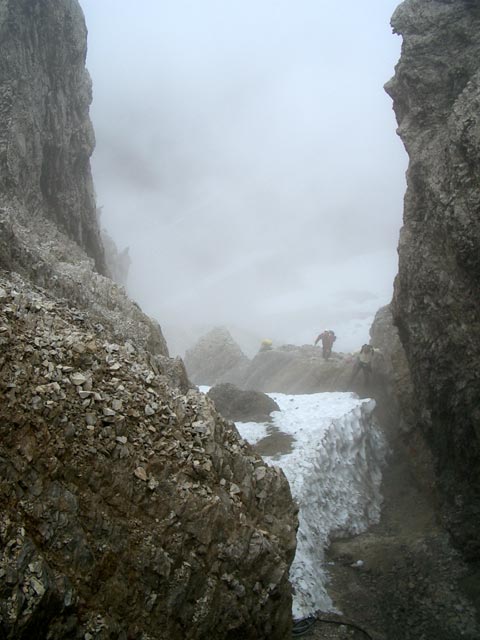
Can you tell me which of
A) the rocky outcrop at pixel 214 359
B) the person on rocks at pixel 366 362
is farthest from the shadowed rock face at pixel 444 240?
the rocky outcrop at pixel 214 359

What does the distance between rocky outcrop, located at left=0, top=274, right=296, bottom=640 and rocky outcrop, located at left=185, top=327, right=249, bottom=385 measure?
4348 centimetres

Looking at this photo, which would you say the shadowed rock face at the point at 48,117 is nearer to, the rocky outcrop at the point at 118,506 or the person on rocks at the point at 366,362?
the rocky outcrop at the point at 118,506

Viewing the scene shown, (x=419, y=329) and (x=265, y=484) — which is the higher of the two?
(x=419, y=329)

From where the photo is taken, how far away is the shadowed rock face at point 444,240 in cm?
1795

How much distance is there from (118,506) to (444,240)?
16723 millimetres

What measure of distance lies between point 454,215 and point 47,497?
17.1m

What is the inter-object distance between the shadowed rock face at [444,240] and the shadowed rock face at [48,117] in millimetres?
18658

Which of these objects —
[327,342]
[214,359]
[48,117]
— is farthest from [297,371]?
[48,117]

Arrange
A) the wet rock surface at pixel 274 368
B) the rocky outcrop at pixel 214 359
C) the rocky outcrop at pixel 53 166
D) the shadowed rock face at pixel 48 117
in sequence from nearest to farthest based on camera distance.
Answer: the rocky outcrop at pixel 53 166 → the shadowed rock face at pixel 48 117 → the wet rock surface at pixel 274 368 → the rocky outcrop at pixel 214 359

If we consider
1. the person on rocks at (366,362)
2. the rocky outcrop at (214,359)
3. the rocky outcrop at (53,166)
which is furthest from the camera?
the rocky outcrop at (214,359)

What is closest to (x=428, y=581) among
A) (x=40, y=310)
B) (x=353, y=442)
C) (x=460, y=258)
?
(x=353, y=442)

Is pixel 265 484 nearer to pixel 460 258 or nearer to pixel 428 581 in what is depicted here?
pixel 428 581

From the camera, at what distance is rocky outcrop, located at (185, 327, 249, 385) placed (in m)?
57.1

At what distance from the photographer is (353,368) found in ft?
115
